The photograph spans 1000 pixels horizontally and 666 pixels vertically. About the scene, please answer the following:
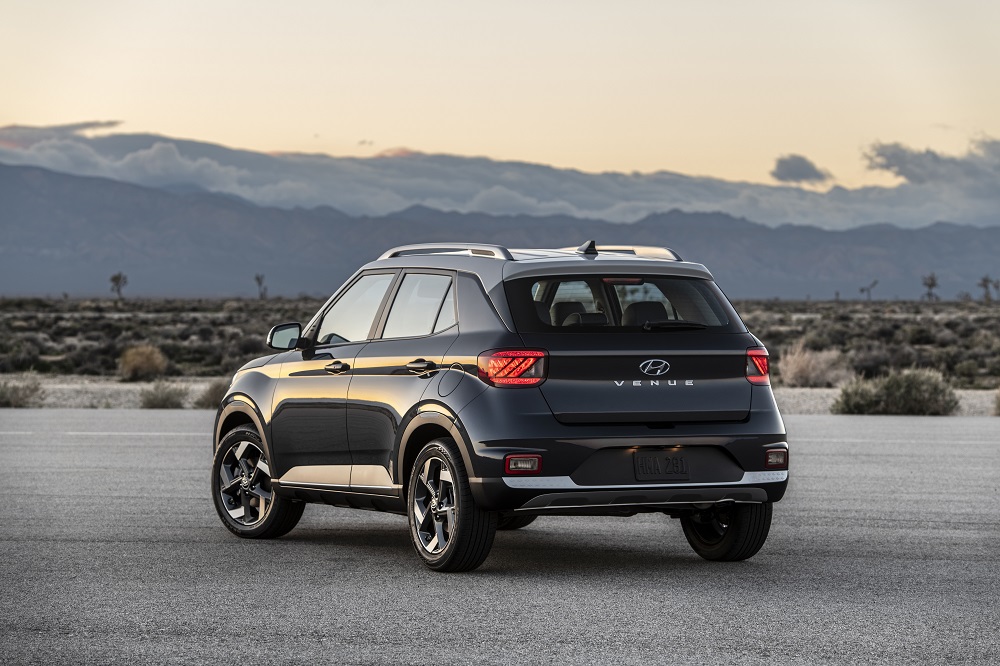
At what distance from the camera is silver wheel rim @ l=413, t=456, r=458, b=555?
9.31 meters

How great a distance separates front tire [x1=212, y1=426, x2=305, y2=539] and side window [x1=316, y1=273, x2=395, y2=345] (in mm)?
995

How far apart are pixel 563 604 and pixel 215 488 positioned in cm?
379

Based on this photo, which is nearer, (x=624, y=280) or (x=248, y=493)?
(x=624, y=280)

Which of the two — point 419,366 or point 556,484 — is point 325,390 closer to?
point 419,366

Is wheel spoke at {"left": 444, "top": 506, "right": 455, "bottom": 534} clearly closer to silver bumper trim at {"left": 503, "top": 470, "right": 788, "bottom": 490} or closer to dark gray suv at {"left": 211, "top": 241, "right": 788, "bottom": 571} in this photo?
dark gray suv at {"left": 211, "top": 241, "right": 788, "bottom": 571}

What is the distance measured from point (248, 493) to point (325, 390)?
51.8 inches

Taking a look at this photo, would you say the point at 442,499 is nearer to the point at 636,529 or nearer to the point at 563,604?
the point at 563,604

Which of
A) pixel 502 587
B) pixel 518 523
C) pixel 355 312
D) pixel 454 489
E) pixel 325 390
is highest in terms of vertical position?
pixel 355 312

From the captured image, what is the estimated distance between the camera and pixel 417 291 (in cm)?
1006

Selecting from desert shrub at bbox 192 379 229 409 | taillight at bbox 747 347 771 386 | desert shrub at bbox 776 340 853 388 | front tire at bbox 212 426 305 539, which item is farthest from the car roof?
desert shrub at bbox 776 340 853 388

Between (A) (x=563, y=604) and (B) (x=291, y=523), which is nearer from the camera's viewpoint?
(A) (x=563, y=604)

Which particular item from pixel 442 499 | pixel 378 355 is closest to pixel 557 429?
pixel 442 499

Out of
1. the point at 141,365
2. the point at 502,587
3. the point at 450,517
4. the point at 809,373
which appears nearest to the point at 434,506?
the point at 450,517

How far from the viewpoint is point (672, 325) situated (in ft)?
30.5
